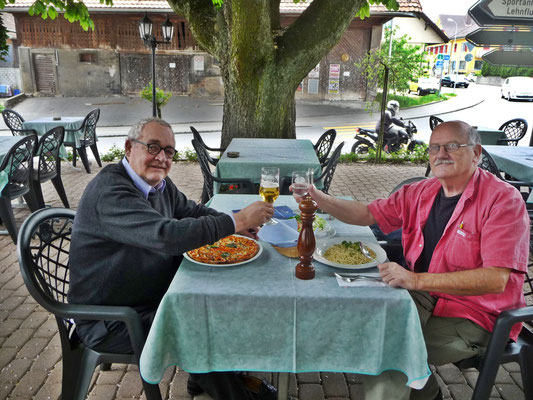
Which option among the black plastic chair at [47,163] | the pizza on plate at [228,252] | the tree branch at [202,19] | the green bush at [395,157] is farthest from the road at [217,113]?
the pizza on plate at [228,252]

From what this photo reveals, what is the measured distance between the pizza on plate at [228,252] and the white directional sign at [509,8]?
2327 millimetres

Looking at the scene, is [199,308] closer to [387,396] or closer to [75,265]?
[75,265]

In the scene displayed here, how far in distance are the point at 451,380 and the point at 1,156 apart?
500cm

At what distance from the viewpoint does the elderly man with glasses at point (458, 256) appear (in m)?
1.91

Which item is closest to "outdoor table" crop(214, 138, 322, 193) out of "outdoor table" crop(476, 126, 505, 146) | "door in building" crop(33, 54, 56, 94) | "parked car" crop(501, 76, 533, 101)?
"outdoor table" crop(476, 126, 505, 146)

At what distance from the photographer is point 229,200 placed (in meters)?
3.10

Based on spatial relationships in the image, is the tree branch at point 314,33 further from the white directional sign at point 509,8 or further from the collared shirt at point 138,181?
the collared shirt at point 138,181

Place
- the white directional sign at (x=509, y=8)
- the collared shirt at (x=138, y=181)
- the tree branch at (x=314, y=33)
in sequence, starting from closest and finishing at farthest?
the collared shirt at (x=138, y=181), the white directional sign at (x=509, y=8), the tree branch at (x=314, y=33)

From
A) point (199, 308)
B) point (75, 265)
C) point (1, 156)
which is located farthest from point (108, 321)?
point (1, 156)

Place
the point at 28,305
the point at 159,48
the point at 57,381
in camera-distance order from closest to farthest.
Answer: the point at 57,381
the point at 28,305
the point at 159,48

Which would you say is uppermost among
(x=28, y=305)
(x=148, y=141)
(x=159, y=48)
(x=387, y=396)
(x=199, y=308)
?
(x=159, y=48)

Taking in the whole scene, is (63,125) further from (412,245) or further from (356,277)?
(356,277)

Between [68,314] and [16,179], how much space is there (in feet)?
13.1

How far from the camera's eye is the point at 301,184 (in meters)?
2.23
